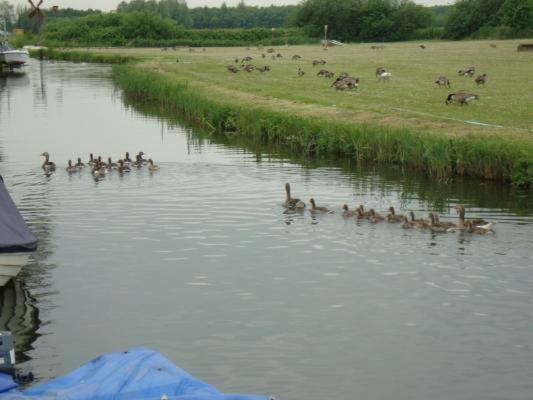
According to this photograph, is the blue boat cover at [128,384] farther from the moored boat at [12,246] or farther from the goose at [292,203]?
the goose at [292,203]

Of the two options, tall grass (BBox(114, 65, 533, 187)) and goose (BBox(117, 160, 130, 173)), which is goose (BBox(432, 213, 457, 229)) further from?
goose (BBox(117, 160, 130, 173))

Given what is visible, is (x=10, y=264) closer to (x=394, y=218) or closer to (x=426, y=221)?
(x=394, y=218)

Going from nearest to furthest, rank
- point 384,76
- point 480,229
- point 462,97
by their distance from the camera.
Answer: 1. point 480,229
2. point 462,97
3. point 384,76

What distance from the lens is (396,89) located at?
56.8 m

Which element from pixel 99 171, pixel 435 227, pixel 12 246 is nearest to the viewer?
pixel 12 246

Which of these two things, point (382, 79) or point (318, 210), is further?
point (382, 79)

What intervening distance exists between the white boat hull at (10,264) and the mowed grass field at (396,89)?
2030cm

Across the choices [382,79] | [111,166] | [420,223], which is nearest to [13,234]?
[420,223]

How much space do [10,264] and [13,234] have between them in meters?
0.66

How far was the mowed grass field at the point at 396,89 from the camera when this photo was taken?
40.7 m

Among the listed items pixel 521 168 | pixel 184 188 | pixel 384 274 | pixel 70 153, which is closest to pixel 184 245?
pixel 384 274

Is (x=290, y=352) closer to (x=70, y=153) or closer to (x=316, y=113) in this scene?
(x=70, y=153)

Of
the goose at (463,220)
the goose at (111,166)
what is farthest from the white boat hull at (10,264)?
the goose at (111,166)

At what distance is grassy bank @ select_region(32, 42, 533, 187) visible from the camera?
32906 millimetres
